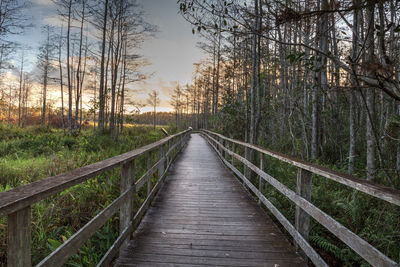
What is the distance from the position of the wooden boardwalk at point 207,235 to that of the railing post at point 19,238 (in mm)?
1436

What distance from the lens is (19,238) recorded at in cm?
115

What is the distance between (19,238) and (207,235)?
245cm

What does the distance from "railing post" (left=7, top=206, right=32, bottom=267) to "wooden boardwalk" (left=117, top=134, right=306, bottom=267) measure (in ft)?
4.71

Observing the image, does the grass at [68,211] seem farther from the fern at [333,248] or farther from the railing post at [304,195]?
the fern at [333,248]

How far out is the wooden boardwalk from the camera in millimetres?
2520

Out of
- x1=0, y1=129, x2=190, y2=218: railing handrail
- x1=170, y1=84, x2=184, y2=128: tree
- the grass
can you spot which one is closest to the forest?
the grass

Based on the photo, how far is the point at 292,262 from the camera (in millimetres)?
2486

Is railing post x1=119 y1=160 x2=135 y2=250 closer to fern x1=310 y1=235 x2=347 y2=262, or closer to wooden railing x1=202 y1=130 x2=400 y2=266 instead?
wooden railing x1=202 y1=130 x2=400 y2=266

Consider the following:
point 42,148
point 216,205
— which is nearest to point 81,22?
point 42,148

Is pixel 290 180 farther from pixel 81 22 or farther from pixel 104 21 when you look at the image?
pixel 81 22

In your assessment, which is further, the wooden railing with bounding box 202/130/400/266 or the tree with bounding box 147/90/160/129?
the tree with bounding box 147/90/160/129

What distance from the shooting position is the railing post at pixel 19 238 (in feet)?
3.66

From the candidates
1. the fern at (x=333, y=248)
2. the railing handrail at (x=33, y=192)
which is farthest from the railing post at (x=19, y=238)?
the fern at (x=333, y=248)

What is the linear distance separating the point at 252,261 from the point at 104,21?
627 inches
